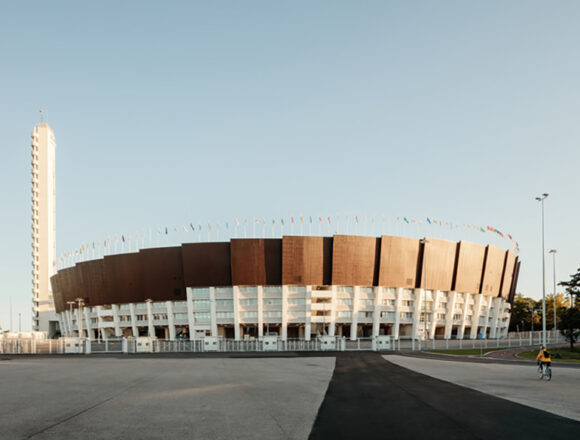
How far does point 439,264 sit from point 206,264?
4164 centimetres

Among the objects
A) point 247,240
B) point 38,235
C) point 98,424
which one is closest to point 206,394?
point 98,424

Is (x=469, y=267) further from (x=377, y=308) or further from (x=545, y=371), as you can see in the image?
(x=545, y=371)

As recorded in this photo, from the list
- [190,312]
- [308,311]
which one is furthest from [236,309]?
[308,311]

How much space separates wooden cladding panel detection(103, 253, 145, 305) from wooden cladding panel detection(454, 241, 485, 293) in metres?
58.5

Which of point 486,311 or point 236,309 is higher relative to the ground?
point 236,309

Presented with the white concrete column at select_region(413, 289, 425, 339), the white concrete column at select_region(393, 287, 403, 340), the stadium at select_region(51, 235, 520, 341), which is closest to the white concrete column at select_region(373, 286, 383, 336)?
the stadium at select_region(51, 235, 520, 341)

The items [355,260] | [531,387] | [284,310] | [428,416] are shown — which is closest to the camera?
[428,416]

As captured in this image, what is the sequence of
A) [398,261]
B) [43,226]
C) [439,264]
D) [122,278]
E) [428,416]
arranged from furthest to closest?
1. [43,226]
2. [122,278]
3. [439,264]
4. [398,261]
5. [428,416]

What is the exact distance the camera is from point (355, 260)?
91.4 metres

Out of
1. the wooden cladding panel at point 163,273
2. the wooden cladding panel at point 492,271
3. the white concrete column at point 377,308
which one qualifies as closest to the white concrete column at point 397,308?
the white concrete column at point 377,308

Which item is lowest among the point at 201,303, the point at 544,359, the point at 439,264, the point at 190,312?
the point at 190,312

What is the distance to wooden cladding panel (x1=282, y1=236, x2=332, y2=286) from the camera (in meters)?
88.4

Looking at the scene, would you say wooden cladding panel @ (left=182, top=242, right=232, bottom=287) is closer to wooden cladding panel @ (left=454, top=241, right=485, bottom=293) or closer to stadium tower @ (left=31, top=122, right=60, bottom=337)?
wooden cladding panel @ (left=454, top=241, right=485, bottom=293)

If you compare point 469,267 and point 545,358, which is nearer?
point 545,358
